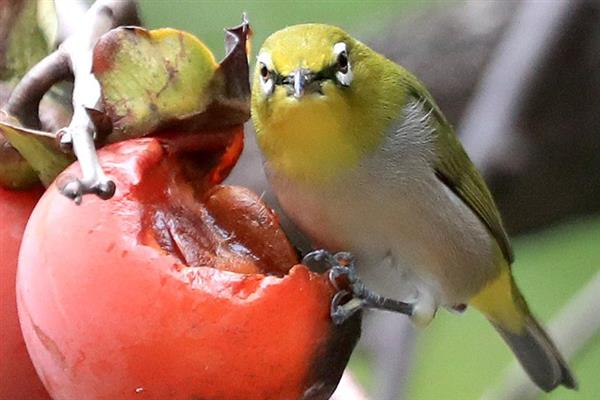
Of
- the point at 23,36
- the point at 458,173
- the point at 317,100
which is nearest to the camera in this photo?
the point at 23,36

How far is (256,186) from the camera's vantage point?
218cm

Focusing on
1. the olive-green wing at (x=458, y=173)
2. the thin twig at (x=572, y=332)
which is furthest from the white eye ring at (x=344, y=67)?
the thin twig at (x=572, y=332)

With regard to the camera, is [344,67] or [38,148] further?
[344,67]

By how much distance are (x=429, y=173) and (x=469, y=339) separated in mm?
1630

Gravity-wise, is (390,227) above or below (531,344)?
above

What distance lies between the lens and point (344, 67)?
49.9 inches

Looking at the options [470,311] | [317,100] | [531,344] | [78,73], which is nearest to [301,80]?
[317,100]

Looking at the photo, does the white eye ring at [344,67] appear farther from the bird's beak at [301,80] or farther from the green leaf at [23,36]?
the green leaf at [23,36]

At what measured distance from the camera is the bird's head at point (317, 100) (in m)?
1.21

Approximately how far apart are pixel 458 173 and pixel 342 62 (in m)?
0.39

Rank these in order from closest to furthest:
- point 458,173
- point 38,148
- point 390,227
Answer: point 38,148 → point 390,227 → point 458,173

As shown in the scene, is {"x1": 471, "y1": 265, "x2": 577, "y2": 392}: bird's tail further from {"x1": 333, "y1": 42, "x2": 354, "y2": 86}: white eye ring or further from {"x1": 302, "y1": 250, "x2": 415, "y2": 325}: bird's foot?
{"x1": 302, "y1": 250, "x2": 415, "y2": 325}: bird's foot

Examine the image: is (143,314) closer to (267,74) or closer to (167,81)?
(167,81)

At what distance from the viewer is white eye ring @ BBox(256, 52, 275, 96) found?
1.23m
